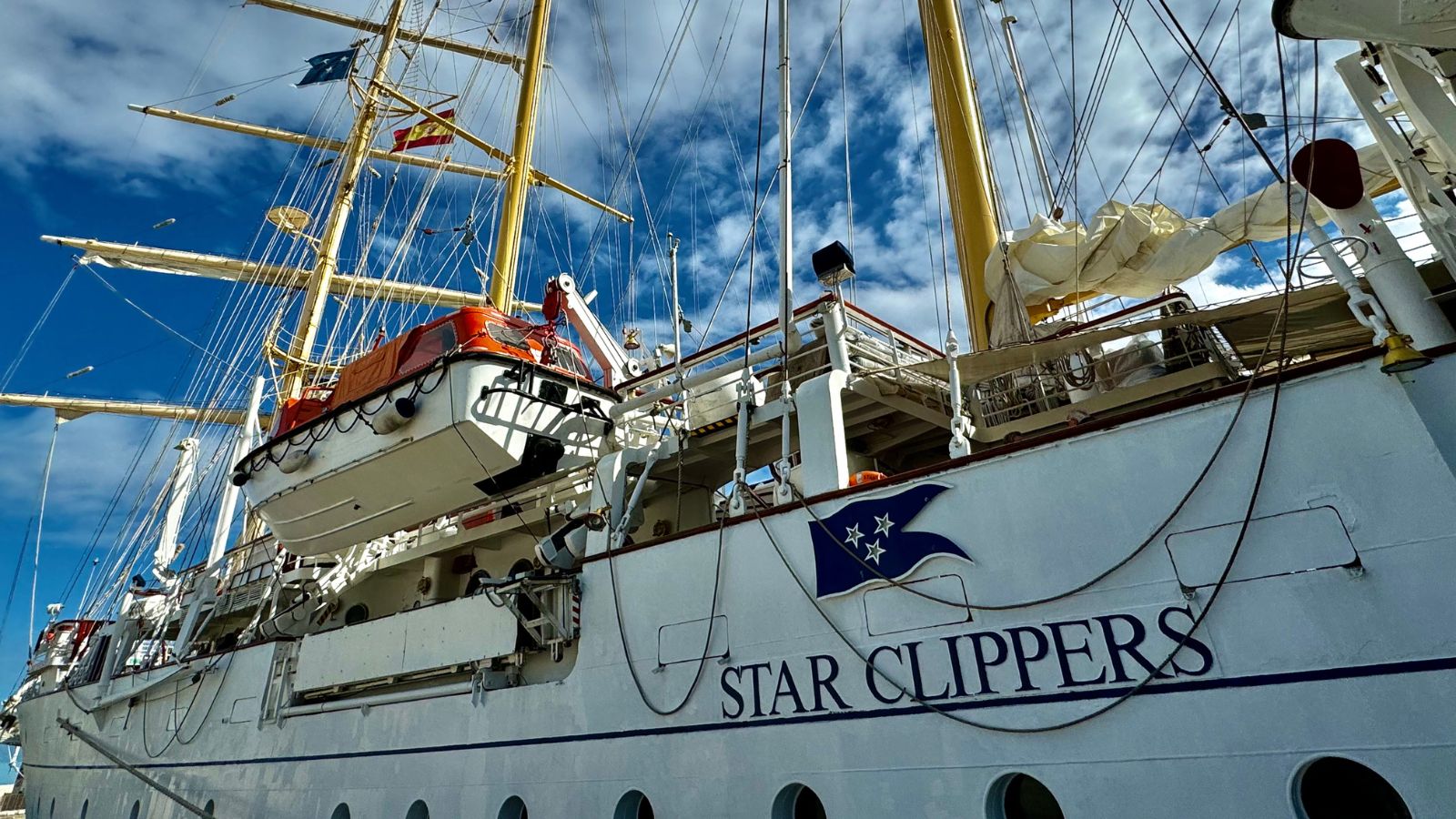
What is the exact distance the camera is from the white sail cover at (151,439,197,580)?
20.7m

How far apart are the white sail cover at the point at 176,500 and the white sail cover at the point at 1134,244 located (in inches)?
869

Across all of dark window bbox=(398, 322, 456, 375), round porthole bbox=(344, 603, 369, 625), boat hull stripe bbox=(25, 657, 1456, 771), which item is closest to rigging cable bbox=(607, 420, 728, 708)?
boat hull stripe bbox=(25, 657, 1456, 771)

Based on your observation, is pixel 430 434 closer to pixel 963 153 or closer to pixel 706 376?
pixel 706 376

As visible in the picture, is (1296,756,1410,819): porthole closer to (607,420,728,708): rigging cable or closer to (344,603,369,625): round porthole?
(607,420,728,708): rigging cable

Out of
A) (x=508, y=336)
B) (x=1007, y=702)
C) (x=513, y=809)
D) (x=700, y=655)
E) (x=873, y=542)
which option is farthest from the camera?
(x=508, y=336)

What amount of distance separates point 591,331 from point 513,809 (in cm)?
724

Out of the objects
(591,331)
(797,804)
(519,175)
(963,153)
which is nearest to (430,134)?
(519,175)

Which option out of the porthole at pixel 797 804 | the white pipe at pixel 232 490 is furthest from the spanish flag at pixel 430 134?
the porthole at pixel 797 804

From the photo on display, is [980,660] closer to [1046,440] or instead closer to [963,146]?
[1046,440]

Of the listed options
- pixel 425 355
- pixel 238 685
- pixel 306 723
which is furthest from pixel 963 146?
pixel 238 685

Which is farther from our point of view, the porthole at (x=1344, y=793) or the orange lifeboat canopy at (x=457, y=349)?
the orange lifeboat canopy at (x=457, y=349)

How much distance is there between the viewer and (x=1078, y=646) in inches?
191

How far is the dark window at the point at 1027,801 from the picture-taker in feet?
16.6

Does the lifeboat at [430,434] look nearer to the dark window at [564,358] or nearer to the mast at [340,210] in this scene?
the dark window at [564,358]
